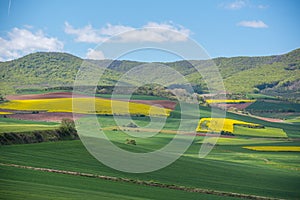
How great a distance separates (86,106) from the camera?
248 ft

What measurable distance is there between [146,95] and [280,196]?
3032 inches

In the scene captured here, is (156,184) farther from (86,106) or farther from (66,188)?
(86,106)

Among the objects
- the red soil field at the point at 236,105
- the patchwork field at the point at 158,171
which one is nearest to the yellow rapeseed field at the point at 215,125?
the patchwork field at the point at 158,171

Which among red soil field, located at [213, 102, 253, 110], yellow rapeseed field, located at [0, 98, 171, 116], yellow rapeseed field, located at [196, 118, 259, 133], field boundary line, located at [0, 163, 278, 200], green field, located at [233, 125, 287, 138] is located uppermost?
red soil field, located at [213, 102, 253, 110]

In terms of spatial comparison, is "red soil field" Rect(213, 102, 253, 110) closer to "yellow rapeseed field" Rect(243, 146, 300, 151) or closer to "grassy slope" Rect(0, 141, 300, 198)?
"yellow rapeseed field" Rect(243, 146, 300, 151)

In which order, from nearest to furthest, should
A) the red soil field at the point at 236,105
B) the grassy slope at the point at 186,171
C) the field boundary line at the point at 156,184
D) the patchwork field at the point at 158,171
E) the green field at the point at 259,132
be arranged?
the patchwork field at the point at 158,171
the field boundary line at the point at 156,184
the grassy slope at the point at 186,171
the green field at the point at 259,132
the red soil field at the point at 236,105

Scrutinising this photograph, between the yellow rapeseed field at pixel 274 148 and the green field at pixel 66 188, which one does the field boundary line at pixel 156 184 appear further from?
the yellow rapeseed field at pixel 274 148

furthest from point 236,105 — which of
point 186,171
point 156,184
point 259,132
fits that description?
point 156,184

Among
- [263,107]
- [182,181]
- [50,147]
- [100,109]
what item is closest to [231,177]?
[182,181]

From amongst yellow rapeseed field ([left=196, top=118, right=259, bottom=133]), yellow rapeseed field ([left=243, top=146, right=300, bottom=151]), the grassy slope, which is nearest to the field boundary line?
the grassy slope

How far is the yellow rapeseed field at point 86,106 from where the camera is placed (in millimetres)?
73700

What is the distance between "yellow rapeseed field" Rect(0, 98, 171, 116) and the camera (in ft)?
242

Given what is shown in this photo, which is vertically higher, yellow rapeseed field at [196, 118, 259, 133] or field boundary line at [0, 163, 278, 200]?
yellow rapeseed field at [196, 118, 259, 133]

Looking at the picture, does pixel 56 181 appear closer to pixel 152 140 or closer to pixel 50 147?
pixel 50 147
